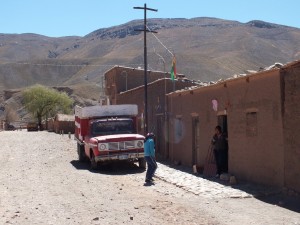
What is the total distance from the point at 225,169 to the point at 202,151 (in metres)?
1.97

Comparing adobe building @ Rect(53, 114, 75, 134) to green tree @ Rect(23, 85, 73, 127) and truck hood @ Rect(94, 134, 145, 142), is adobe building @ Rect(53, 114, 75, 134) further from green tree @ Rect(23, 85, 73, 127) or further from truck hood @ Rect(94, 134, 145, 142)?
truck hood @ Rect(94, 134, 145, 142)

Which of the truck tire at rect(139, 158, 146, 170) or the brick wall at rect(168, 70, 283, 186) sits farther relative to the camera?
the truck tire at rect(139, 158, 146, 170)

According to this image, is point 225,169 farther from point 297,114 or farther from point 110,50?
point 110,50

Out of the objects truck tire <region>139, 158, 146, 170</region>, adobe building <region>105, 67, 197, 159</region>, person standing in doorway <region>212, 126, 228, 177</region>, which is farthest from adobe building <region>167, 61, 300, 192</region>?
adobe building <region>105, 67, 197, 159</region>

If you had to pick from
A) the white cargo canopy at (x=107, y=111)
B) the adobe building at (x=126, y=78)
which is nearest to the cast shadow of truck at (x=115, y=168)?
the white cargo canopy at (x=107, y=111)

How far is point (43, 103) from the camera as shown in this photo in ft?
300

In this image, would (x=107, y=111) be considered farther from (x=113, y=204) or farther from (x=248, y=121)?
(x=113, y=204)

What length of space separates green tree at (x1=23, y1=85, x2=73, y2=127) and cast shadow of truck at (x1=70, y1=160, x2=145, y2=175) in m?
70.5

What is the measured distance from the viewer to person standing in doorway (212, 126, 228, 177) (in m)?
15.9

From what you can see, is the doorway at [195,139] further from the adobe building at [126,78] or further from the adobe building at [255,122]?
the adobe building at [126,78]

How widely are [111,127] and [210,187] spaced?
729 cm

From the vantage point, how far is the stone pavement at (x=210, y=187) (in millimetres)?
12438

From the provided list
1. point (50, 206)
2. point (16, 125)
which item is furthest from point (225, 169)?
point (16, 125)

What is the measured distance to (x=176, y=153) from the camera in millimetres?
21766
